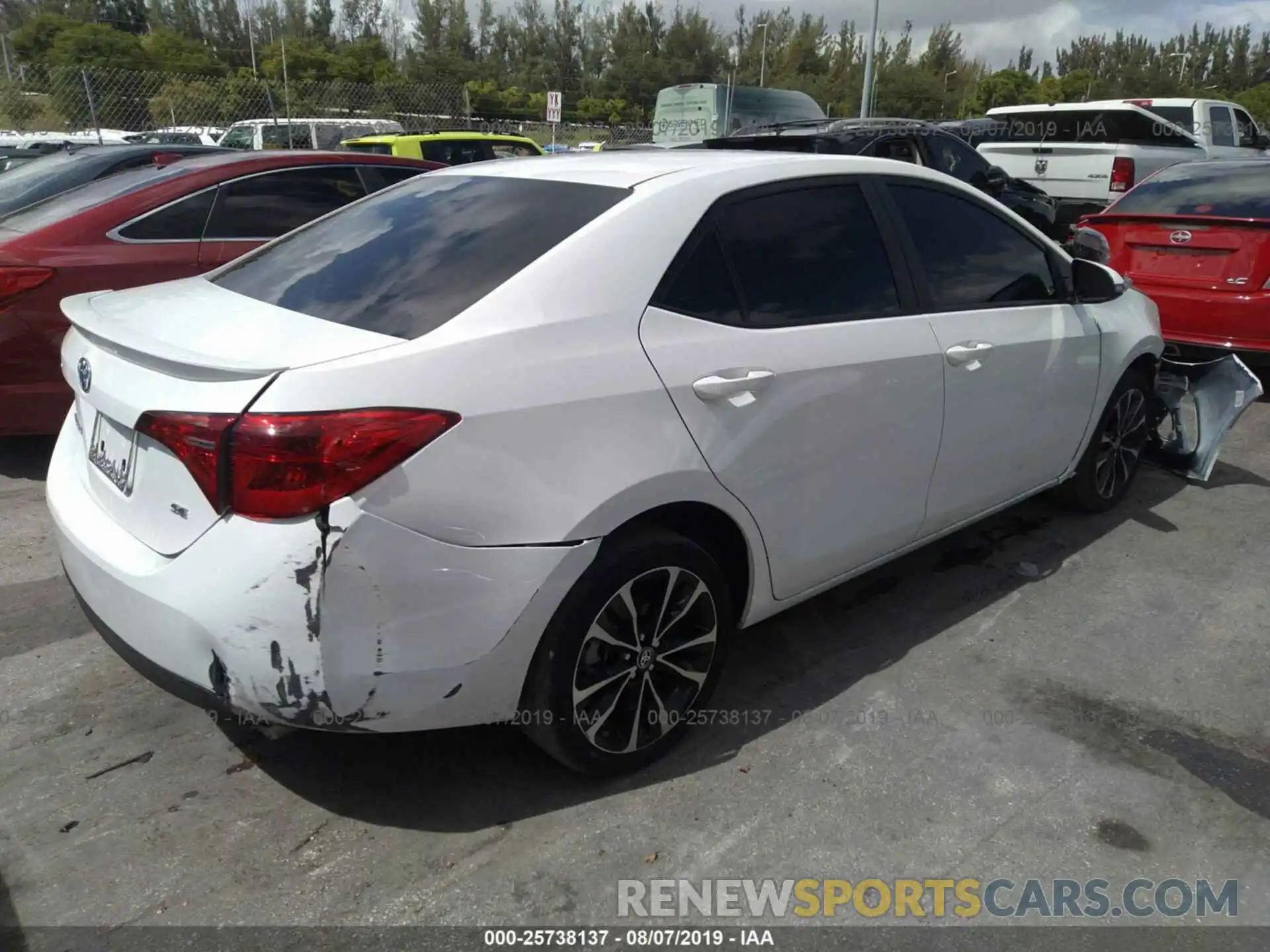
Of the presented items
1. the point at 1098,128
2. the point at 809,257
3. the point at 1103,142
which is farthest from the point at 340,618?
the point at 1098,128

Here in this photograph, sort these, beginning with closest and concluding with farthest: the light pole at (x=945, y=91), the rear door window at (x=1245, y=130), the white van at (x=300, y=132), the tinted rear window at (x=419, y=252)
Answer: the tinted rear window at (x=419, y=252) < the rear door window at (x=1245, y=130) < the white van at (x=300, y=132) < the light pole at (x=945, y=91)

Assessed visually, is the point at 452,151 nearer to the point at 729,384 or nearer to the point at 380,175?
the point at 380,175

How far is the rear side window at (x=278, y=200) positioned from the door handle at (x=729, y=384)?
11.9 ft

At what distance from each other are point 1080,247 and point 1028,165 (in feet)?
29.6

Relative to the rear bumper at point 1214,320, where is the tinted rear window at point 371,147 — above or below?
above

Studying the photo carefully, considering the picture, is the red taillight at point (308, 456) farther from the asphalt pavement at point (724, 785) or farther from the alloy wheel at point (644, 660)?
the alloy wheel at point (644, 660)

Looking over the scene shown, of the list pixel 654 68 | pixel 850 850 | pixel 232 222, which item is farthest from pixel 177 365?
pixel 654 68

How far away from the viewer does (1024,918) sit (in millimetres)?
2363

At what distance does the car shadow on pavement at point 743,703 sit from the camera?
271 centimetres

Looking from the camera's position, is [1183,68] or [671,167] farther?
[1183,68]

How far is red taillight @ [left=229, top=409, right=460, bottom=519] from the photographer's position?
2104 millimetres

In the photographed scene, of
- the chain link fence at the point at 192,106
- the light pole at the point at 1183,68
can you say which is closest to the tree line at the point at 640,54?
the light pole at the point at 1183,68

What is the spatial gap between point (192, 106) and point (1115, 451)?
29.8 m

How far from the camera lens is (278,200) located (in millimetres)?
5648
